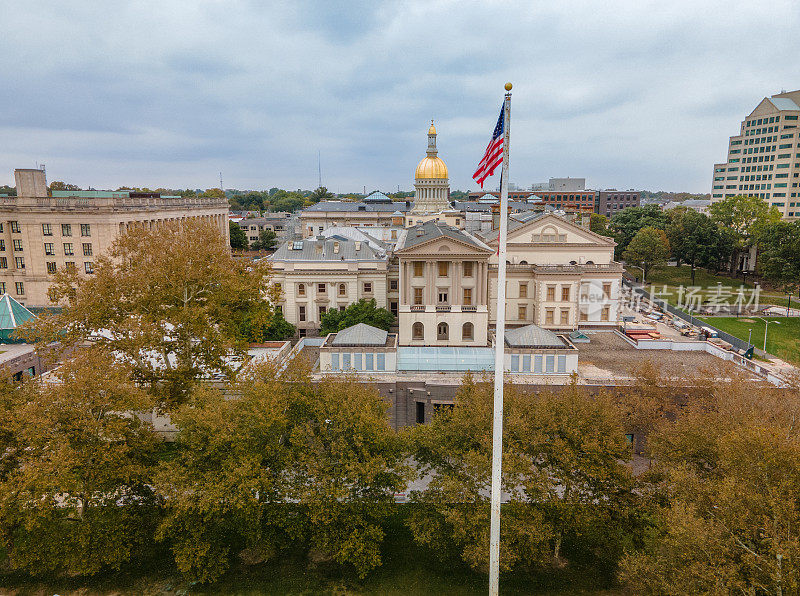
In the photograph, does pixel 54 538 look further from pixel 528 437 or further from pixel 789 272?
pixel 789 272

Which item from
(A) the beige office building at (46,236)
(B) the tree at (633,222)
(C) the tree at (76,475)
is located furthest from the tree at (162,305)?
(B) the tree at (633,222)

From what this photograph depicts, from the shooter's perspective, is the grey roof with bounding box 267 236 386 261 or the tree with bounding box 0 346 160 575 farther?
the grey roof with bounding box 267 236 386 261

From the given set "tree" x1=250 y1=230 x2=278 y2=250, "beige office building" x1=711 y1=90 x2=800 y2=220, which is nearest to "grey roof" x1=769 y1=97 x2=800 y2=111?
"beige office building" x1=711 y1=90 x2=800 y2=220

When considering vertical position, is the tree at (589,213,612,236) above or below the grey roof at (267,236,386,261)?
above

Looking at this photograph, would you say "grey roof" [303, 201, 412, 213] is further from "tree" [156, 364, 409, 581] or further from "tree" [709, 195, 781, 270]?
"tree" [156, 364, 409, 581]

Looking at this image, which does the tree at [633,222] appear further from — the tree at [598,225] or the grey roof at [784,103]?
the grey roof at [784,103]

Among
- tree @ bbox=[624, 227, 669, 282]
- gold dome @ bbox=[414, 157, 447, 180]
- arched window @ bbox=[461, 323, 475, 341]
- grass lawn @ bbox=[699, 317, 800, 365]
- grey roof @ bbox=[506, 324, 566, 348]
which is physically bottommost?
grass lawn @ bbox=[699, 317, 800, 365]

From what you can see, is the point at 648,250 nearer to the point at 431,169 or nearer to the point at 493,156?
the point at 431,169
